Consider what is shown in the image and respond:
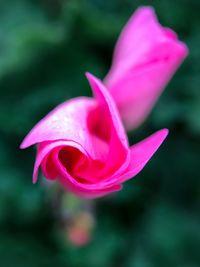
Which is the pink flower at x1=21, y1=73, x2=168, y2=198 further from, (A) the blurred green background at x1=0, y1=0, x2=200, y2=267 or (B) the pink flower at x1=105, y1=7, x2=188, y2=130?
(A) the blurred green background at x1=0, y1=0, x2=200, y2=267

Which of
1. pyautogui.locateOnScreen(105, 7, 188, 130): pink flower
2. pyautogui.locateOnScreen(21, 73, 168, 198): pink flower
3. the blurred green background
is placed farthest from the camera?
the blurred green background

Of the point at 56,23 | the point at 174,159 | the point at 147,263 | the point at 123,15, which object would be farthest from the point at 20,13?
the point at 147,263

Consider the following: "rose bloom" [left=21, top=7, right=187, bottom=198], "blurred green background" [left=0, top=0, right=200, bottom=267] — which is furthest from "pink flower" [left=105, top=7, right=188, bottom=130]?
"blurred green background" [left=0, top=0, right=200, bottom=267]

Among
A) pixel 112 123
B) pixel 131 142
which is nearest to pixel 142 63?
pixel 112 123

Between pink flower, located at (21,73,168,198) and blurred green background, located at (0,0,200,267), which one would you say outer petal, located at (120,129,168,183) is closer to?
pink flower, located at (21,73,168,198)

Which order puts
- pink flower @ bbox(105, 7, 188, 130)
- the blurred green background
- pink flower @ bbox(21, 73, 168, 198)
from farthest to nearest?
the blurred green background, pink flower @ bbox(105, 7, 188, 130), pink flower @ bbox(21, 73, 168, 198)

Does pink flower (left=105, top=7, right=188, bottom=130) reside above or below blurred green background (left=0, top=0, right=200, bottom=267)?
above

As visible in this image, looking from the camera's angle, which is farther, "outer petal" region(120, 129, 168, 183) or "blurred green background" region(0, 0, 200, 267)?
"blurred green background" region(0, 0, 200, 267)

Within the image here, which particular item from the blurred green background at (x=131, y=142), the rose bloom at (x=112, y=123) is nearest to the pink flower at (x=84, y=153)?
the rose bloom at (x=112, y=123)
